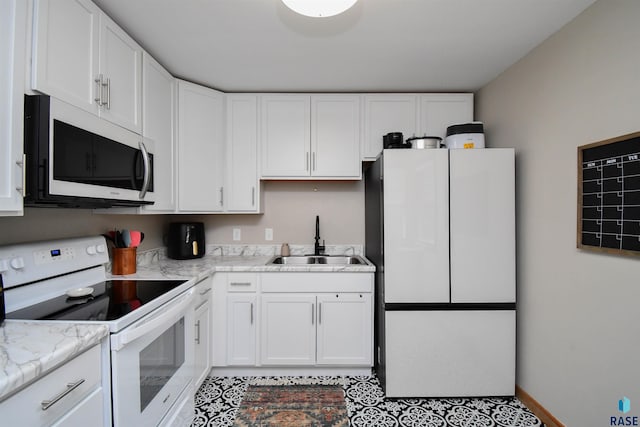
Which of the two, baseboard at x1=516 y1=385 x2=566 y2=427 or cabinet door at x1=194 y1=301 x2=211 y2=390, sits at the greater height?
cabinet door at x1=194 y1=301 x2=211 y2=390

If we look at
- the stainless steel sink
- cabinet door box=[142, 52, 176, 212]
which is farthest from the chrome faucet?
cabinet door box=[142, 52, 176, 212]

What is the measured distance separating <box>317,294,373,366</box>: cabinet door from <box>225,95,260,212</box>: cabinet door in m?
1.08

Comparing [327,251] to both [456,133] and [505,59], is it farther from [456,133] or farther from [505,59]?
[505,59]

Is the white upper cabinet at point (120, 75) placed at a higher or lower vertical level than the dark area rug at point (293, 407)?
higher

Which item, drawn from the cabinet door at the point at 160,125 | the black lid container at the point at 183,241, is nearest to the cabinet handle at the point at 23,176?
the cabinet door at the point at 160,125

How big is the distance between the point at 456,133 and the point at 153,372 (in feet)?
7.74

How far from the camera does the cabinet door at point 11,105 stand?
3.25 ft

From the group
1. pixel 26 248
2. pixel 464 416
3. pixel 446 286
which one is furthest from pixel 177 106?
pixel 464 416

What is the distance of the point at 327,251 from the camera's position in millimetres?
2891

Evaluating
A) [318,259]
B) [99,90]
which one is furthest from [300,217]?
[99,90]

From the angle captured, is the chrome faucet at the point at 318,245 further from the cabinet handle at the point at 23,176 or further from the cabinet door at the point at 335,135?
the cabinet handle at the point at 23,176

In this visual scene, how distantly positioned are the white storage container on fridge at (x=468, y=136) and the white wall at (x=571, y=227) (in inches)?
8.7

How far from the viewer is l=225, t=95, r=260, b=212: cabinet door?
8.43ft

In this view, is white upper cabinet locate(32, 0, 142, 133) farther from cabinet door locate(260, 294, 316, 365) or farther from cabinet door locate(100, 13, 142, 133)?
cabinet door locate(260, 294, 316, 365)
